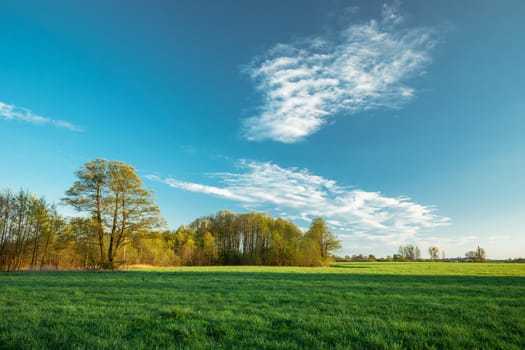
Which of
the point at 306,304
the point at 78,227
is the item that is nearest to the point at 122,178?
the point at 78,227

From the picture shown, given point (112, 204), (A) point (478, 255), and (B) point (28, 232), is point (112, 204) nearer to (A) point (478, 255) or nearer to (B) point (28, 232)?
(B) point (28, 232)

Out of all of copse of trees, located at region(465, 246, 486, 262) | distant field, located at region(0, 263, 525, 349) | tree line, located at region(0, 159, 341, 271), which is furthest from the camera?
copse of trees, located at region(465, 246, 486, 262)

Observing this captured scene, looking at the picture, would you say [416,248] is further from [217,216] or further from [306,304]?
[306,304]

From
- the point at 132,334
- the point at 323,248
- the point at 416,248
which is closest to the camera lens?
the point at 132,334

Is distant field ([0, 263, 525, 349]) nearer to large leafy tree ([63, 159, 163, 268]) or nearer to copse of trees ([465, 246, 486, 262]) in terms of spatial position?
large leafy tree ([63, 159, 163, 268])

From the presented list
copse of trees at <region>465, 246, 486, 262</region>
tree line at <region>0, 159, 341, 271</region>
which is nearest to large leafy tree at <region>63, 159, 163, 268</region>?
tree line at <region>0, 159, 341, 271</region>

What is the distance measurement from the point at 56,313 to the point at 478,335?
11.4 metres

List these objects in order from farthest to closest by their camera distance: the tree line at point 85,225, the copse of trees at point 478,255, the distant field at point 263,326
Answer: the copse of trees at point 478,255, the tree line at point 85,225, the distant field at point 263,326

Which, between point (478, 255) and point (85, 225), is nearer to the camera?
point (85, 225)

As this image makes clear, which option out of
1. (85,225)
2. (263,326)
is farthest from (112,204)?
(263,326)

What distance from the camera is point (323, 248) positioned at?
7562cm

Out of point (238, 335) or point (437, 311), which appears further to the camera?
point (437, 311)

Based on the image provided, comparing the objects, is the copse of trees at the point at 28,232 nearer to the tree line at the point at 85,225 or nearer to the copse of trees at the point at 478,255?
the tree line at the point at 85,225

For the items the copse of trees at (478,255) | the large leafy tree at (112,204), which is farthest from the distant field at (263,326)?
the copse of trees at (478,255)
